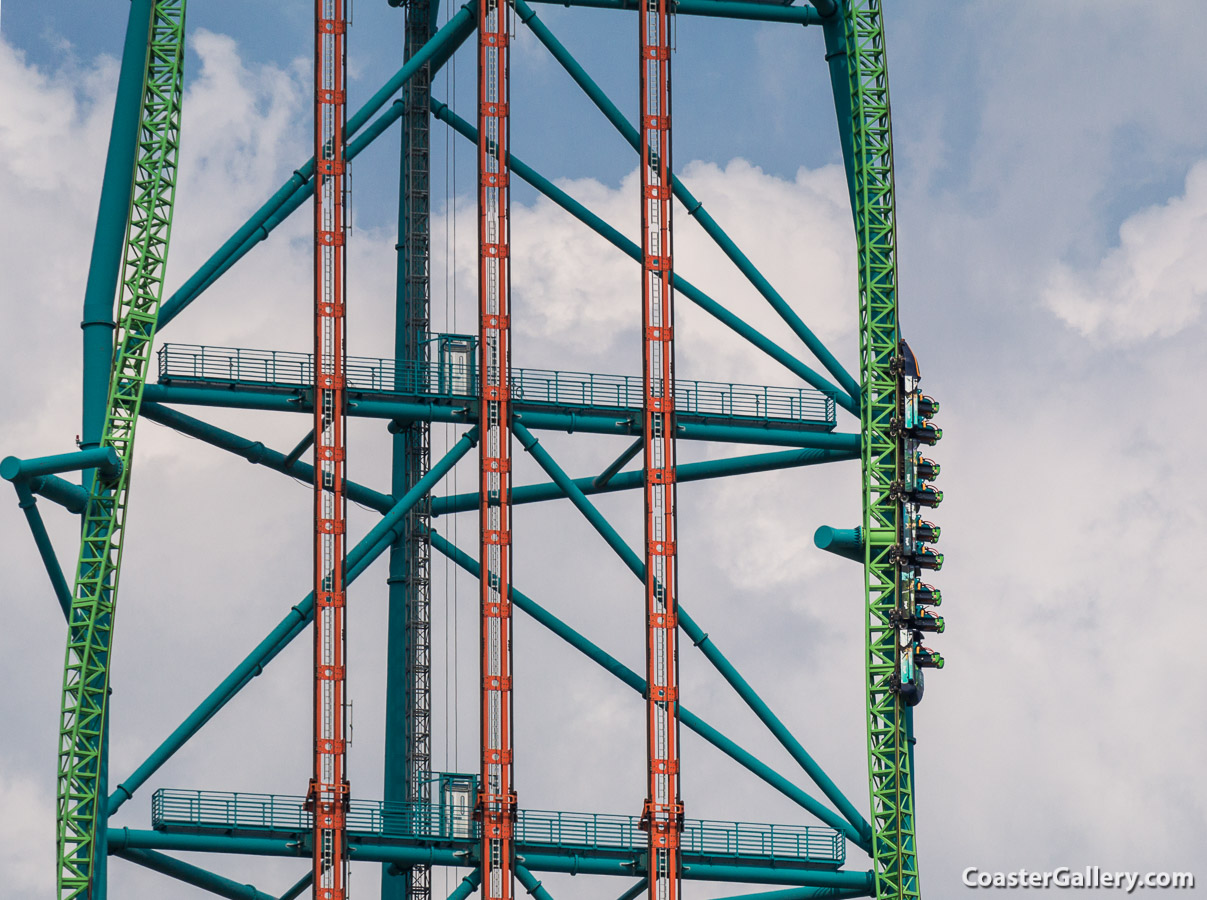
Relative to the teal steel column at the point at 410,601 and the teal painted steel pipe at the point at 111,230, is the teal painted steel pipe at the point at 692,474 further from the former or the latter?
the teal painted steel pipe at the point at 111,230

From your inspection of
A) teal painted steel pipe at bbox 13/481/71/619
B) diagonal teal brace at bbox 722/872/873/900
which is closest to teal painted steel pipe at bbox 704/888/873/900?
diagonal teal brace at bbox 722/872/873/900

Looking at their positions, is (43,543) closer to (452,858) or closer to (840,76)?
(452,858)

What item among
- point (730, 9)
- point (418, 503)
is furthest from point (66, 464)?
point (730, 9)

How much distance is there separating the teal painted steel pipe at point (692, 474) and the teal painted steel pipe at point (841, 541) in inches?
91.7

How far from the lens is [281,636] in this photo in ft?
318

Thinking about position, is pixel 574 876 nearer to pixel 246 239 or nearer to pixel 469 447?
pixel 469 447

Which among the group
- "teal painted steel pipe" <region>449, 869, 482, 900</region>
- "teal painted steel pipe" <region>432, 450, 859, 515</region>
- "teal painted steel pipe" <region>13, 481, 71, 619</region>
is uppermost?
"teal painted steel pipe" <region>432, 450, 859, 515</region>

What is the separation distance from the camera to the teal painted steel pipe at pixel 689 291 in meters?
102

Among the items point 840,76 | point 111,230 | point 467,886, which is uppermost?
point 840,76

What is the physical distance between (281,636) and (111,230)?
461 inches

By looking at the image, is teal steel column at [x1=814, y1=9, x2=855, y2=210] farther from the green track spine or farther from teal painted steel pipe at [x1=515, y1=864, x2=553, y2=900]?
teal painted steel pipe at [x1=515, y1=864, x2=553, y2=900]

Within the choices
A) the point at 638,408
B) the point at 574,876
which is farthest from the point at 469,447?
the point at 574,876

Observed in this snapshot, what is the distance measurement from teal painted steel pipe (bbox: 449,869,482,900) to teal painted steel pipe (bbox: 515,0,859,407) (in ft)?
56.8

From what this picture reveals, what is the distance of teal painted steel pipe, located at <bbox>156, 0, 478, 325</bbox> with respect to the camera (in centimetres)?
9831
